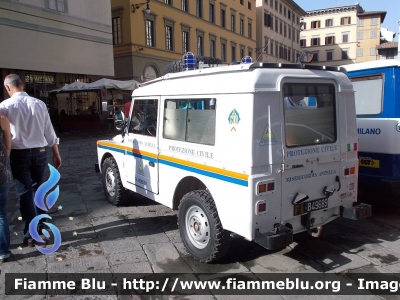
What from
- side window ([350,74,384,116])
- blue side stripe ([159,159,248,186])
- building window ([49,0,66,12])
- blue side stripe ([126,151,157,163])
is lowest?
blue side stripe ([159,159,248,186])

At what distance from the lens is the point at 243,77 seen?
3.50m

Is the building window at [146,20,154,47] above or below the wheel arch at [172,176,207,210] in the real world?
above

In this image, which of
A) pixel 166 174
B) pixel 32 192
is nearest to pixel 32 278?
pixel 32 192

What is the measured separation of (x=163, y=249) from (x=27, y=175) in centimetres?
191

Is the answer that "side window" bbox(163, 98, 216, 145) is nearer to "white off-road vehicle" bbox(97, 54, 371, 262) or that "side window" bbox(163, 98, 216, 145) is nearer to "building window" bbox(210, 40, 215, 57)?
"white off-road vehicle" bbox(97, 54, 371, 262)

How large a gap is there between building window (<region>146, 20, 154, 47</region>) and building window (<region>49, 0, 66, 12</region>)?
311 inches

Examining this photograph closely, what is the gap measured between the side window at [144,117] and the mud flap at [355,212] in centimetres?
264

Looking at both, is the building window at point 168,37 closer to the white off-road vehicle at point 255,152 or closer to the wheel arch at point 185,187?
the white off-road vehicle at point 255,152

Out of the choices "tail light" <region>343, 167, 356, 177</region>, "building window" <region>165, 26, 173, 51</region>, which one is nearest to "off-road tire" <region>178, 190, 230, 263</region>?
"tail light" <region>343, 167, 356, 177</region>

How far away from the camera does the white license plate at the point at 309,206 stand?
3.75m

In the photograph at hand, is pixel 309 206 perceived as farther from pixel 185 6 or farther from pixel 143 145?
pixel 185 6

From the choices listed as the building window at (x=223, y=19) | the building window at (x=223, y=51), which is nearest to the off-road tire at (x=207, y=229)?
the building window at (x=223, y=51)

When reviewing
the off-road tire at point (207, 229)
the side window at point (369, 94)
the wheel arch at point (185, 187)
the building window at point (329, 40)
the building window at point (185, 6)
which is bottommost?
the off-road tire at point (207, 229)

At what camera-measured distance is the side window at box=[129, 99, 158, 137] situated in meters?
5.00
